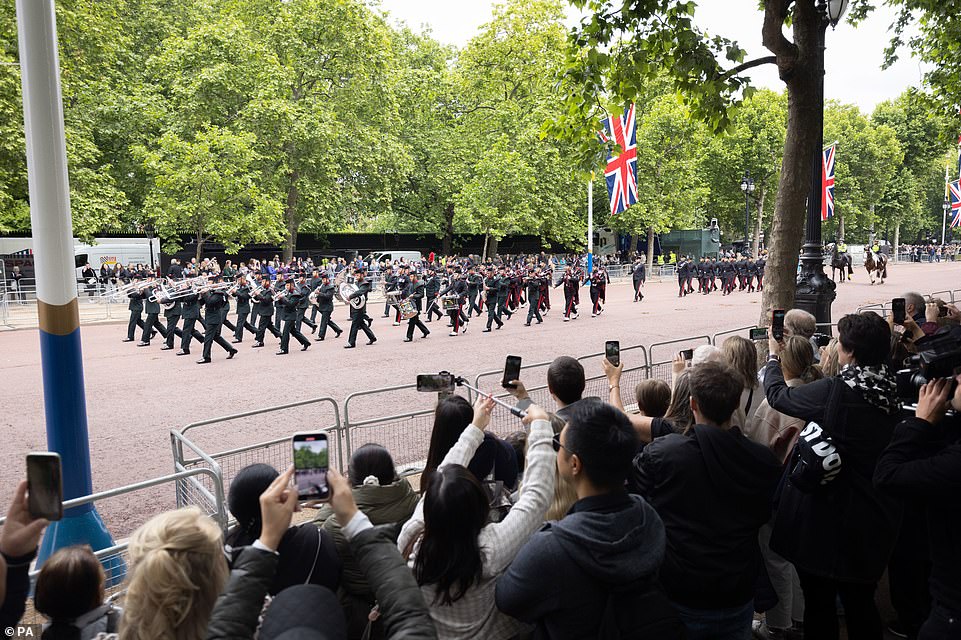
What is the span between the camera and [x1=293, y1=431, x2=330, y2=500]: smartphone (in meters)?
2.14

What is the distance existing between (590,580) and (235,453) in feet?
14.3

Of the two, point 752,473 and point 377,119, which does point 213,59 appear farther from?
point 752,473

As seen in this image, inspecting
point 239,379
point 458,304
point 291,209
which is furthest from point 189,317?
point 291,209

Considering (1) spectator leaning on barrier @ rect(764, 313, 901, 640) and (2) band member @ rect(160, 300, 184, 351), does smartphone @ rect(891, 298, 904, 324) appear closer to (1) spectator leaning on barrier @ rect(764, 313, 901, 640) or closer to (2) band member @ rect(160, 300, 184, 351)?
(1) spectator leaning on barrier @ rect(764, 313, 901, 640)

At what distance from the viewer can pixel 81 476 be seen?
4.59 metres

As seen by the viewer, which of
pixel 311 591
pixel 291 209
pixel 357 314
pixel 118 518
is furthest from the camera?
pixel 291 209

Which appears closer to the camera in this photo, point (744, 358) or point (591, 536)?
point (591, 536)

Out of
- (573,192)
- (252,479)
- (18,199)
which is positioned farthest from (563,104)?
(573,192)

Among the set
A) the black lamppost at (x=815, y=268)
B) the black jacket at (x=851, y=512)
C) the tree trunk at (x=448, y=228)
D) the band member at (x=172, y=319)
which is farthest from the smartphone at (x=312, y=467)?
the tree trunk at (x=448, y=228)

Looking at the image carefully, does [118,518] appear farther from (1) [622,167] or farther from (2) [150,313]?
(1) [622,167]

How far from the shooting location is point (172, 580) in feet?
6.24

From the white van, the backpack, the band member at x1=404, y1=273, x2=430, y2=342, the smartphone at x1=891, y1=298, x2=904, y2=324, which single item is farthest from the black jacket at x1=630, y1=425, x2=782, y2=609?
the white van

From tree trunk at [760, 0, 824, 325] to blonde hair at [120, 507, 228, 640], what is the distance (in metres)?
6.92

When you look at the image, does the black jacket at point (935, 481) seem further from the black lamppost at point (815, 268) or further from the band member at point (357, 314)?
the band member at point (357, 314)
